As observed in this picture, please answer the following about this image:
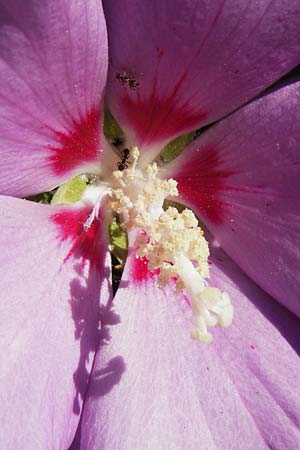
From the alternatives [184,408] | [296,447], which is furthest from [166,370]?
[296,447]

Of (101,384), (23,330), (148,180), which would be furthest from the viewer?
(148,180)

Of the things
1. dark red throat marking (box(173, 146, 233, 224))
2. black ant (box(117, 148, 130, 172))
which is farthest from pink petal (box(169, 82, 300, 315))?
black ant (box(117, 148, 130, 172))

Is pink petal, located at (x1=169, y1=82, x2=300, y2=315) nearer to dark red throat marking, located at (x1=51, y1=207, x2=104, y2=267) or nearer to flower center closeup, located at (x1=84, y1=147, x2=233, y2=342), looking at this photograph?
flower center closeup, located at (x1=84, y1=147, x2=233, y2=342)

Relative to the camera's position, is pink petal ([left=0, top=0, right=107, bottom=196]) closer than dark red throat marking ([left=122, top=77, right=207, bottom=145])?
Yes

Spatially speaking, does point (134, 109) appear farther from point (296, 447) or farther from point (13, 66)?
Answer: point (296, 447)

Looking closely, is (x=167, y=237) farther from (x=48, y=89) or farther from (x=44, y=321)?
(x=48, y=89)
